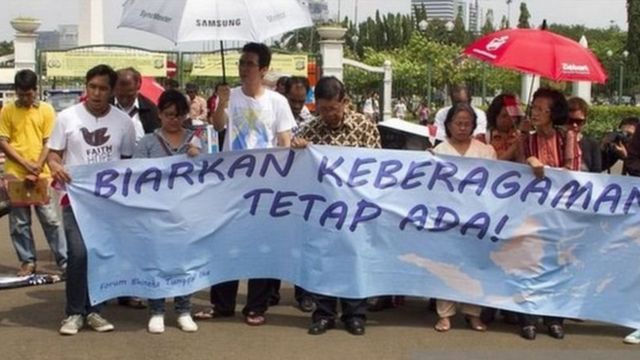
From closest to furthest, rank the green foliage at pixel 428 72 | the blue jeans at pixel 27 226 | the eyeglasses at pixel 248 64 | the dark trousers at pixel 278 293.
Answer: the eyeglasses at pixel 248 64 → the dark trousers at pixel 278 293 → the blue jeans at pixel 27 226 → the green foliage at pixel 428 72

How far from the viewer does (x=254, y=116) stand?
614 cm

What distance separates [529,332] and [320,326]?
4.54 feet

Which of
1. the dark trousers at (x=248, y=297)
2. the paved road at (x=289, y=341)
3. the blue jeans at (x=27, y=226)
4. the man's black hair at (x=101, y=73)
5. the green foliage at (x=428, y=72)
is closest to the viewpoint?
the paved road at (x=289, y=341)

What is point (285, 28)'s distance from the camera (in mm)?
5867

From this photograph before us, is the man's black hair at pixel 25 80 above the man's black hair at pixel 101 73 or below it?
below

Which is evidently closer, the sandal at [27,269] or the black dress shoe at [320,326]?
the black dress shoe at [320,326]

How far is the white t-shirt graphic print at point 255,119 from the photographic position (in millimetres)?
6121

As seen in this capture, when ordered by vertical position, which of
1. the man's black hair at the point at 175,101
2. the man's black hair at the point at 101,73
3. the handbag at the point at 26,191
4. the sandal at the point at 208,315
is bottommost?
the sandal at the point at 208,315

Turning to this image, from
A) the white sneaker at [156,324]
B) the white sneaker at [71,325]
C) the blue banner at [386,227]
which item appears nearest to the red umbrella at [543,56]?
the blue banner at [386,227]

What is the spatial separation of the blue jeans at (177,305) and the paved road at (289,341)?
0.44 ft

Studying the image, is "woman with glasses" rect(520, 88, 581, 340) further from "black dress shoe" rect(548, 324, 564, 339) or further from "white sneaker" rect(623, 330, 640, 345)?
"white sneaker" rect(623, 330, 640, 345)

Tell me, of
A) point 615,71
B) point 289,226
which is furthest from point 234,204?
point 615,71

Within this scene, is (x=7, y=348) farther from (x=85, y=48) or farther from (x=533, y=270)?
(x=85, y=48)

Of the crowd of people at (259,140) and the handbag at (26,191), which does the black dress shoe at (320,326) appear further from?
the handbag at (26,191)
